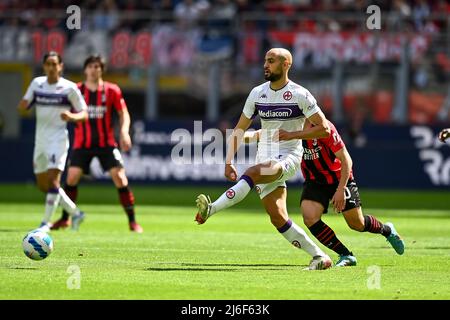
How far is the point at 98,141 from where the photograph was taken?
1661cm

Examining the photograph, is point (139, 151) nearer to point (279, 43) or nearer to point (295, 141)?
point (279, 43)

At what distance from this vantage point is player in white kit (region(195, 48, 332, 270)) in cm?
1086

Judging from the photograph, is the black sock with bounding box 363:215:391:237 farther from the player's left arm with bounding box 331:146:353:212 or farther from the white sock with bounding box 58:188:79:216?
the white sock with bounding box 58:188:79:216

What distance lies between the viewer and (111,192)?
27391mm

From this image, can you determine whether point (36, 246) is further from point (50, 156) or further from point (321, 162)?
point (50, 156)

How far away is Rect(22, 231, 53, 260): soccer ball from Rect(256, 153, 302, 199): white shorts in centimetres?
223

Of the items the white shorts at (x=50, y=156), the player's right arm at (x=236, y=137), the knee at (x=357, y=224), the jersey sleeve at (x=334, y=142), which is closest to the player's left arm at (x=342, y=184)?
the jersey sleeve at (x=334, y=142)

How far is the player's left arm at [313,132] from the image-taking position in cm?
1077

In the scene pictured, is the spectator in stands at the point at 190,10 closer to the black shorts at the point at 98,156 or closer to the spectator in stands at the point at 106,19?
the spectator in stands at the point at 106,19

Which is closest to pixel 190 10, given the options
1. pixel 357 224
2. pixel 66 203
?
pixel 66 203
